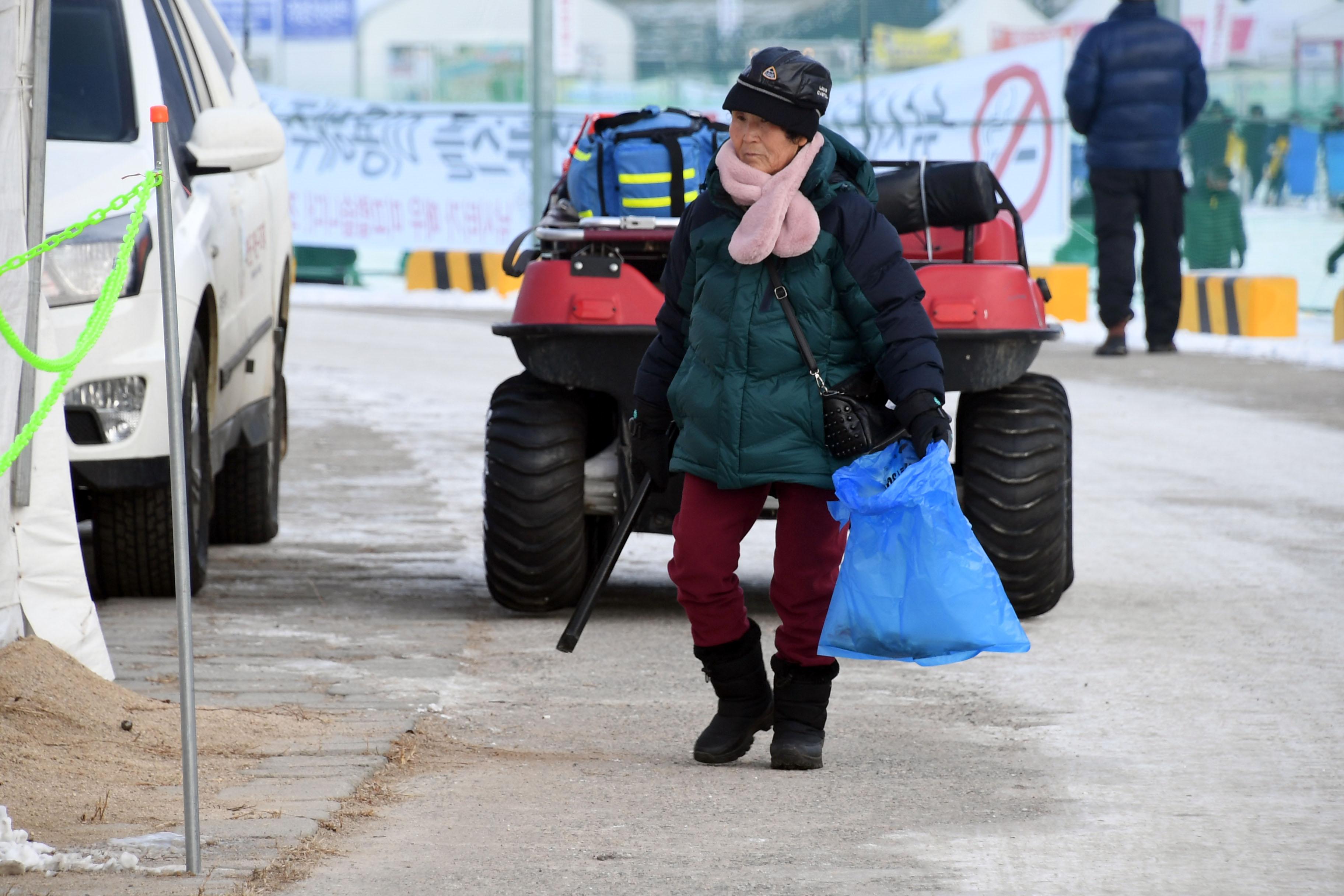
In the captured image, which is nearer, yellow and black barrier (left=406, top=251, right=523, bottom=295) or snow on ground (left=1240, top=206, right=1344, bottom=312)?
snow on ground (left=1240, top=206, right=1344, bottom=312)

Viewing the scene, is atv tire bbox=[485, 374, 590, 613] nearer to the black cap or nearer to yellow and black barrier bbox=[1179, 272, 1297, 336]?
the black cap

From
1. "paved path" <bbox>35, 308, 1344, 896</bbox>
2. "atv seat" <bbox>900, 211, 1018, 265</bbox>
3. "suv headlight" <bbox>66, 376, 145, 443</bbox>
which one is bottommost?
"paved path" <bbox>35, 308, 1344, 896</bbox>

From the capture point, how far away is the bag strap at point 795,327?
14.2ft

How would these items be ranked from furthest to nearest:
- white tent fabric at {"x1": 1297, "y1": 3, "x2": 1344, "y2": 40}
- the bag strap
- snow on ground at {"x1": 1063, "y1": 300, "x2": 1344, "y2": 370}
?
white tent fabric at {"x1": 1297, "y1": 3, "x2": 1344, "y2": 40} → snow on ground at {"x1": 1063, "y1": 300, "x2": 1344, "y2": 370} → the bag strap

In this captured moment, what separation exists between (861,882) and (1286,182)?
56.7 feet

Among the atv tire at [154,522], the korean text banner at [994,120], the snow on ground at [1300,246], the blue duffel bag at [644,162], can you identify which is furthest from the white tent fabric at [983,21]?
the atv tire at [154,522]

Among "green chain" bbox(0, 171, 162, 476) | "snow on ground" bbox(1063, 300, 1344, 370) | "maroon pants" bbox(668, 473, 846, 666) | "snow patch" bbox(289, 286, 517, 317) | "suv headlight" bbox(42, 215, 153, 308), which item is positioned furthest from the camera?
"snow patch" bbox(289, 286, 517, 317)

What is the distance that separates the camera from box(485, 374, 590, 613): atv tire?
5973 millimetres

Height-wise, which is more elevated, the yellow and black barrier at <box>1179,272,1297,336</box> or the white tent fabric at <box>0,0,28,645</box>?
the white tent fabric at <box>0,0,28,645</box>

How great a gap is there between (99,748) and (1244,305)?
13723mm

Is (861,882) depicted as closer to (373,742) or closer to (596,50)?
(373,742)

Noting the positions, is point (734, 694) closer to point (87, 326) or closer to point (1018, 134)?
point (87, 326)

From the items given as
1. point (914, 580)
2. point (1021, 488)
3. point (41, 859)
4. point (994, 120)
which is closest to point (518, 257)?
point (1021, 488)

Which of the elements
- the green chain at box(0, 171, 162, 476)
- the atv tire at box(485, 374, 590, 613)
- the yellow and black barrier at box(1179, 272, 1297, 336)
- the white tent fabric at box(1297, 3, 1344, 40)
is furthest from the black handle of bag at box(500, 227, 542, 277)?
the white tent fabric at box(1297, 3, 1344, 40)
